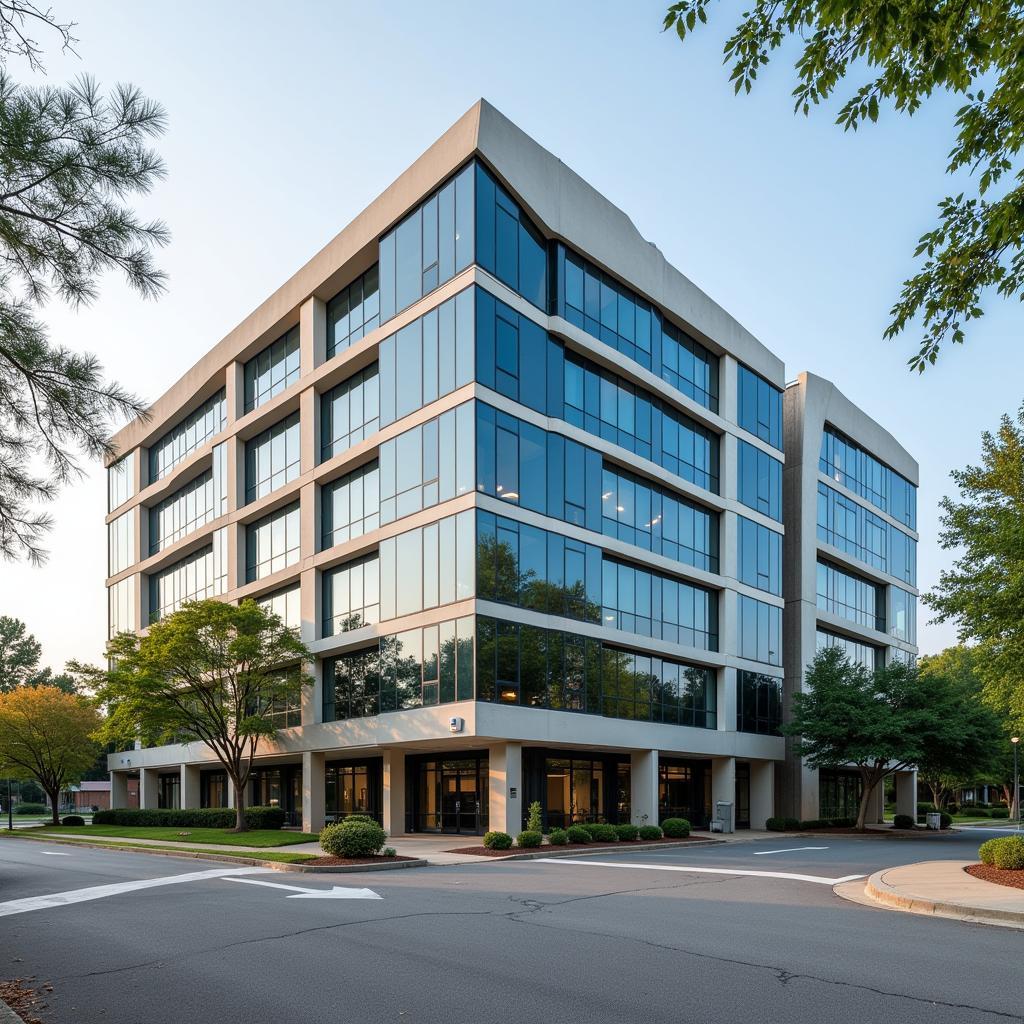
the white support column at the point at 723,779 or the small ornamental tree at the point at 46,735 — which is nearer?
the white support column at the point at 723,779

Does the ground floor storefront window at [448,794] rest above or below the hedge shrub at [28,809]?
above

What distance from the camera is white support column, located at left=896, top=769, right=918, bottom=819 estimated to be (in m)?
54.2

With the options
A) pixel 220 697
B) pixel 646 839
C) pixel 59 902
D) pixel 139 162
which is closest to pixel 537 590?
pixel 646 839

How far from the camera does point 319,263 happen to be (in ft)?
121

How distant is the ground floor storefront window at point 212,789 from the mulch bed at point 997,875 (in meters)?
38.8

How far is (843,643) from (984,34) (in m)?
46.7

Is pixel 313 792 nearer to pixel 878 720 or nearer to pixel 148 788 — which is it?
pixel 148 788

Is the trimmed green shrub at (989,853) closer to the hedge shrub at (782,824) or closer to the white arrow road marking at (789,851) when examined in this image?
the white arrow road marking at (789,851)

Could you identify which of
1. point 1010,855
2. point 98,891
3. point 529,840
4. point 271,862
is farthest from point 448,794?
point 1010,855

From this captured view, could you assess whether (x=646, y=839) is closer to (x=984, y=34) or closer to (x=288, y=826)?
(x=288, y=826)

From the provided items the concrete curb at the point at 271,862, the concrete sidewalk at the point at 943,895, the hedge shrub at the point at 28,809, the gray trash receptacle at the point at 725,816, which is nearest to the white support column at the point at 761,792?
the gray trash receptacle at the point at 725,816

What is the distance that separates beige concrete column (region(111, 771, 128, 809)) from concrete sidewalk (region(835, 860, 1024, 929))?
5164 centimetres

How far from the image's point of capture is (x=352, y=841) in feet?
74.4

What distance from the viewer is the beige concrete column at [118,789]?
59.0 m
